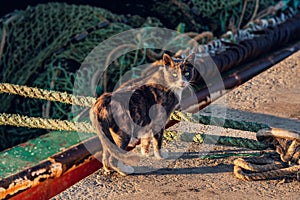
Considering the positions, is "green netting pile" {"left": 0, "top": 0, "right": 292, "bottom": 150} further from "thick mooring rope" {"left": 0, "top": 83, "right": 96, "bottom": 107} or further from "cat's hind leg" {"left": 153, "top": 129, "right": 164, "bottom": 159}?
"cat's hind leg" {"left": 153, "top": 129, "right": 164, "bottom": 159}

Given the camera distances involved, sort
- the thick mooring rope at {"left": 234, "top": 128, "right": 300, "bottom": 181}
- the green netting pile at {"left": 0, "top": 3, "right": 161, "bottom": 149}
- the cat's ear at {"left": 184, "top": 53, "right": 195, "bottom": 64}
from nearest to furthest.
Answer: the thick mooring rope at {"left": 234, "top": 128, "right": 300, "bottom": 181}, the cat's ear at {"left": 184, "top": 53, "right": 195, "bottom": 64}, the green netting pile at {"left": 0, "top": 3, "right": 161, "bottom": 149}

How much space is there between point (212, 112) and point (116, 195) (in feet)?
4.30

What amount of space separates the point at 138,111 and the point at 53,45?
3.06 metres

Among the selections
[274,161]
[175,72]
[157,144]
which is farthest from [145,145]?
[274,161]

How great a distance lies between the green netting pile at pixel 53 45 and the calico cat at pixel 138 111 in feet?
7.22

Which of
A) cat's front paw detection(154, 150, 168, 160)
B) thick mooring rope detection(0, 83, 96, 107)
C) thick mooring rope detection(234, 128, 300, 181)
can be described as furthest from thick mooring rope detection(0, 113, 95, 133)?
thick mooring rope detection(234, 128, 300, 181)

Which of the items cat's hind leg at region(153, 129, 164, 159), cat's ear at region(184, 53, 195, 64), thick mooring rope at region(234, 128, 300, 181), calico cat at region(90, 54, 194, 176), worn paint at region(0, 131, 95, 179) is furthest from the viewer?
worn paint at region(0, 131, 95, 179)

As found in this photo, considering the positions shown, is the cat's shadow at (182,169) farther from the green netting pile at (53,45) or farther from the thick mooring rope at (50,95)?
the green netting pile at (53,45)

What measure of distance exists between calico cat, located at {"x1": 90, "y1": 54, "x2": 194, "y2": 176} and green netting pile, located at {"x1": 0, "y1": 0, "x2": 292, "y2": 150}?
2200 millimetres

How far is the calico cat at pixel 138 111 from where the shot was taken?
3.06 meters

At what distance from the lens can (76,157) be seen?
3961 mm

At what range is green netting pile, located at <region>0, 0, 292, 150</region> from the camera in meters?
5.75

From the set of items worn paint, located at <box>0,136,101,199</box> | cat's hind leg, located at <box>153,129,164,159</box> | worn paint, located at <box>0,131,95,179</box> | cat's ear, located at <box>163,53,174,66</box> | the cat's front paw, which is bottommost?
worn paint, located at <box>0,131,95,179</box>

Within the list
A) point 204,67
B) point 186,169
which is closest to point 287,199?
point 186,169
